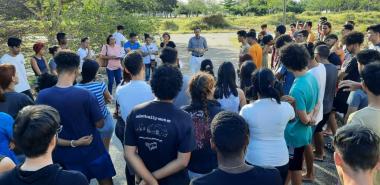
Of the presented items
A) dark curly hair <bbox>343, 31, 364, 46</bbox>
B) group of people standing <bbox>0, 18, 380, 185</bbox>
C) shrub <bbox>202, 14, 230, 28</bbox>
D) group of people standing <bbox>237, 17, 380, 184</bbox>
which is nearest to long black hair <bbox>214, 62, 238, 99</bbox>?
group of people standing <bbox>0, 18, 380, 185</bbox>

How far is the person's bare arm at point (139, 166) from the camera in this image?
320 centimetres

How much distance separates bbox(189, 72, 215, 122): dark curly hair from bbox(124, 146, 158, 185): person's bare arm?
2.29 ft

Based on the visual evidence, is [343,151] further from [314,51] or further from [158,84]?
[314,51]

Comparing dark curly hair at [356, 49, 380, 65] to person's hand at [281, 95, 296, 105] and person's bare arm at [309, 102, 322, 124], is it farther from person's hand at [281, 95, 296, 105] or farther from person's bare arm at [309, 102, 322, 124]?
person's hand at [281, 95, 296, 105]

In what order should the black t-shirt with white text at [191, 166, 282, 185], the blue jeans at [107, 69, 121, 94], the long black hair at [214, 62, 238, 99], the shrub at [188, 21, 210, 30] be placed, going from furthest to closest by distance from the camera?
the shrub at [188, 21, 210, 30] → the blue jeans at [107, 69, 121, 94] → the long black hair at [214, 62, 238, 99] → the black t-shirt with white text at [191, 166, 282, 185]

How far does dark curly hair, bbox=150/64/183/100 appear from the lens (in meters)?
3.13

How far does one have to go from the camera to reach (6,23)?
42.2 feet

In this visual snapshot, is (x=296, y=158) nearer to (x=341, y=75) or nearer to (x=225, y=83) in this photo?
(x=225, y=83)

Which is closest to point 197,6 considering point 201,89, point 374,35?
point 374,35

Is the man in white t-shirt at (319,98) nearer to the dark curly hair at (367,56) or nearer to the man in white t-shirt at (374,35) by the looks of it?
the dark curly hair at (367,56)

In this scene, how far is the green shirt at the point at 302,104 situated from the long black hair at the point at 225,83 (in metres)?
0.64

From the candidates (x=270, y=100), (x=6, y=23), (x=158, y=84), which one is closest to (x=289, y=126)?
(x=270, y=100)

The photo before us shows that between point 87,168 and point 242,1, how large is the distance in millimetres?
73888

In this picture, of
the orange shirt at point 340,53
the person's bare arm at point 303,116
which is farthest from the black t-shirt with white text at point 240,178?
the orange shirt at point 340,53
